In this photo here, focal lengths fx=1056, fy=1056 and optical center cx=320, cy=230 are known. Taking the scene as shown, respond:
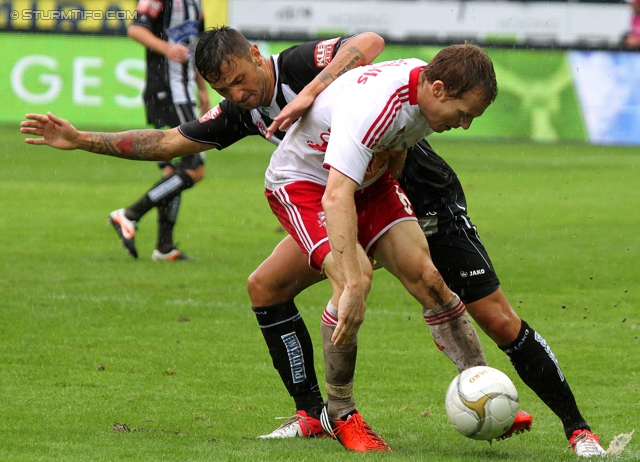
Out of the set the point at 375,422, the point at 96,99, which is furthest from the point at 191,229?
the point at 96,99

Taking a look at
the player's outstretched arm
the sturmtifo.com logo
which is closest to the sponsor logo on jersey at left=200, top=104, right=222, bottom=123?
the player's outstretched arm

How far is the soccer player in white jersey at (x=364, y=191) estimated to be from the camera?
163 inches

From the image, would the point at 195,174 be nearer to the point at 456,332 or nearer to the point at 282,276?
the point at 282,276

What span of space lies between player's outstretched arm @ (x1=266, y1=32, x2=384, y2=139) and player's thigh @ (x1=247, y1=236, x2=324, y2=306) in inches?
22.4

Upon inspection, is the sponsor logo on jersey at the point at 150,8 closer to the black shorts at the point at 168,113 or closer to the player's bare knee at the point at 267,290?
the black shorts at the point at 168,113

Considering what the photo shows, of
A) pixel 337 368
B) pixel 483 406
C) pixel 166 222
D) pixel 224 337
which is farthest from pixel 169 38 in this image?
pixel 483 406

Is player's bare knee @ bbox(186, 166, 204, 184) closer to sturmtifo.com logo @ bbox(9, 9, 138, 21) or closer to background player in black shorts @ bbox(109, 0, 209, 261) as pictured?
background player in black shorts @ bbox(109, 0, 209, 261)

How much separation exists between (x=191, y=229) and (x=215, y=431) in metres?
7.40

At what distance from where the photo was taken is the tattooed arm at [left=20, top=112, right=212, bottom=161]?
5.21 m

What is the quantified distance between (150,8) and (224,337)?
14.7 ft

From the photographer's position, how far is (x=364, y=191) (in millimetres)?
4809

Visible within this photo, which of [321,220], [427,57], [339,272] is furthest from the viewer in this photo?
[427,57]

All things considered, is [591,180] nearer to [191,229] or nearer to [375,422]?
[191,229]

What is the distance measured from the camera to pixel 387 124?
167 inches
